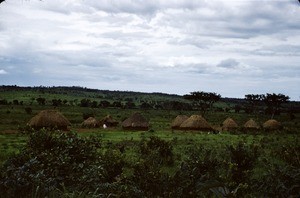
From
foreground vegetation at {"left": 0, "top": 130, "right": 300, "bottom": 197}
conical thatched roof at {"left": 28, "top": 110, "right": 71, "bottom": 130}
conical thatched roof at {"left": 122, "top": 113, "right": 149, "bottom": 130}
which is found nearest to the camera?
foreground vegetation at {"left": 0, "top": 130, "right": 300, "bottom": 197}

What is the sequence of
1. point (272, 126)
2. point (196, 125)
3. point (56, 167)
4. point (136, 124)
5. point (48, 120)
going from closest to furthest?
1. point (56, 167)
2. point (48, 120)
3. point (196, 125)
4. point (136, 124)
5. point (272, 126)

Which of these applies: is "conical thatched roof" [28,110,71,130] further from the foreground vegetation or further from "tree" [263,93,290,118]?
"tree" [263,93,290,118]

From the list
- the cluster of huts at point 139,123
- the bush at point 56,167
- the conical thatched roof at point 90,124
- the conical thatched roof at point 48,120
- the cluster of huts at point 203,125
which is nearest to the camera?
the bush at point 56,167

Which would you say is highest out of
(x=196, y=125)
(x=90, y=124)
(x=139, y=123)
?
(x=196, y=125)

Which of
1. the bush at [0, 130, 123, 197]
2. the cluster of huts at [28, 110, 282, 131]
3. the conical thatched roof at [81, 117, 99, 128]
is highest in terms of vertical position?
the bush at [0, 130, 123, 197]

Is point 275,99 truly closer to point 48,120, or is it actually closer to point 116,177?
point 48,120

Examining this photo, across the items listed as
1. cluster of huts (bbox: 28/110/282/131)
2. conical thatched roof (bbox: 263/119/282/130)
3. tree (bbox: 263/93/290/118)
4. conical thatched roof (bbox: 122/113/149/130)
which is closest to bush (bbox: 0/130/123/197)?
cluster of huts (bbox: 28/110/282/131)

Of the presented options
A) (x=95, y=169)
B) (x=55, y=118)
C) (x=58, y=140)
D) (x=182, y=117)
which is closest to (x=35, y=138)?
(x=58, y=140)

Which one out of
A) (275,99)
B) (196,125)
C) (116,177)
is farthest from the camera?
(275,99)

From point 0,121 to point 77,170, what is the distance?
4949cm

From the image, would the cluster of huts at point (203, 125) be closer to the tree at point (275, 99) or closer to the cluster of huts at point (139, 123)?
the cluster of huts at point (139, 123)

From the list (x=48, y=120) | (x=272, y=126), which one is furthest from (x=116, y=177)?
(x=272, y=126)

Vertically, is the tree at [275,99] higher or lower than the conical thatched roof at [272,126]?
higher

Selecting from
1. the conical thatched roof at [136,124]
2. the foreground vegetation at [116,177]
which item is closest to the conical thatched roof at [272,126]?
the conical thatched roof at [136,124]
